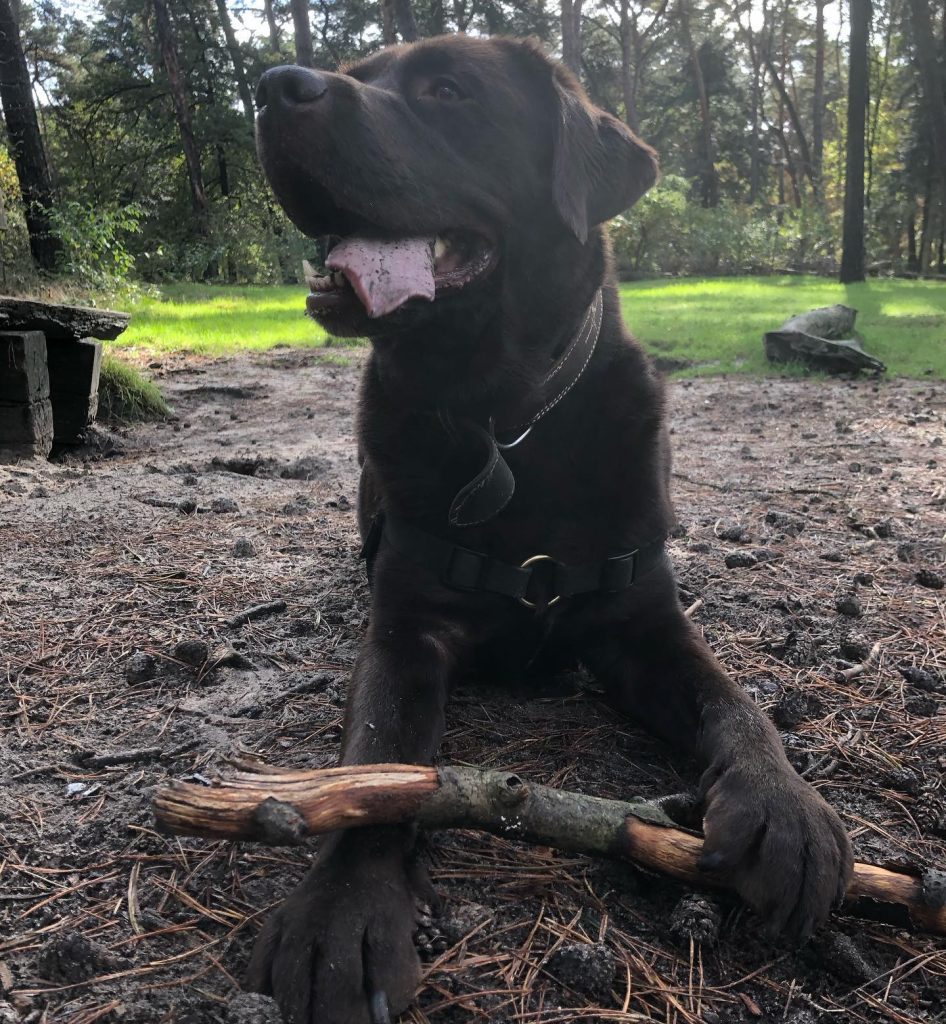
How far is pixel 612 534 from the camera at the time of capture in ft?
7.61

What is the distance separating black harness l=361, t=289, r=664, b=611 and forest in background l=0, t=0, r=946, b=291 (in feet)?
56.1

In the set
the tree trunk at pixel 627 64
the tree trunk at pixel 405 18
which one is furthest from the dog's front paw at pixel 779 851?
the tree trunk at pixel 627 64

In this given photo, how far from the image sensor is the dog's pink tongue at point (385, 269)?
6.89 feet

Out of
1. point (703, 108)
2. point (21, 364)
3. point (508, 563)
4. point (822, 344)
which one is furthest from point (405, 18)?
point (703, 108)

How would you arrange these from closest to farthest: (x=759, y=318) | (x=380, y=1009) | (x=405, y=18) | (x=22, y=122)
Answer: (x=380, y=1009)
(x=22, y=122)
(x=405, y=18)
(x=759, y=318)

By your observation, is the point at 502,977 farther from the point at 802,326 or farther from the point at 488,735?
the point at 802,326

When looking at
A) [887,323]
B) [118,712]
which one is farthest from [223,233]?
[118,712]

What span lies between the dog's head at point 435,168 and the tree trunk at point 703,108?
118 ft

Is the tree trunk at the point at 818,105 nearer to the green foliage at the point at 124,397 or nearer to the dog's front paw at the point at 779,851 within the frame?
the green foliage at the point at 124,397

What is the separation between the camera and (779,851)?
1.49 m

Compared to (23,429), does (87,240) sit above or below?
above

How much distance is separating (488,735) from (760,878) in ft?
2.60

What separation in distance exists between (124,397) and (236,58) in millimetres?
27179

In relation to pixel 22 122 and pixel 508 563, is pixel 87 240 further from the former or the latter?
pixel 508 563
